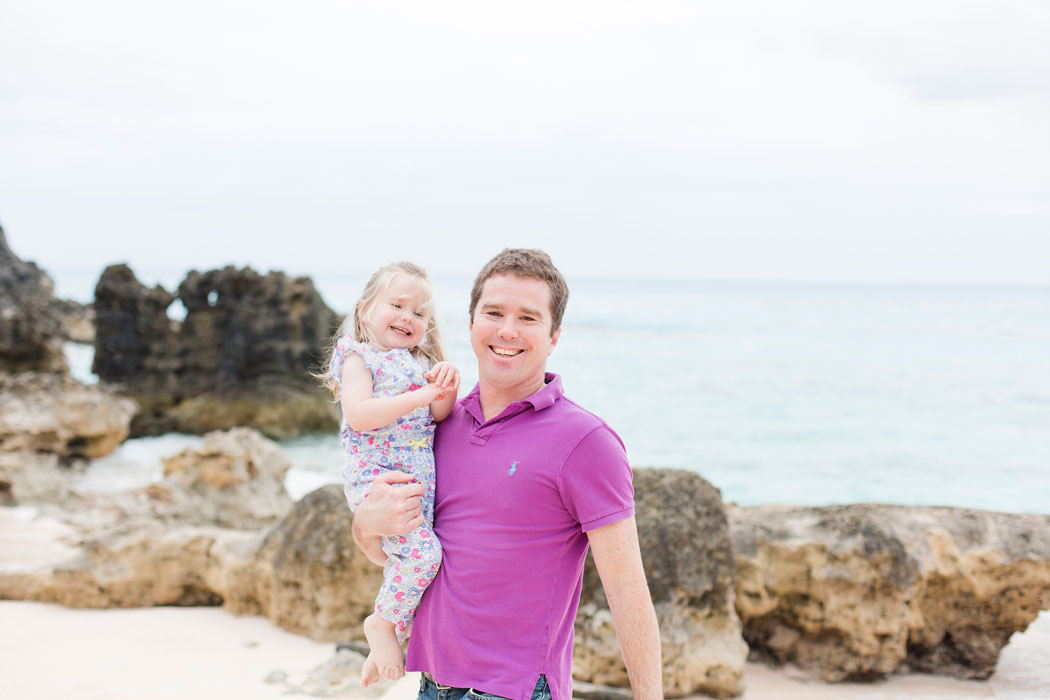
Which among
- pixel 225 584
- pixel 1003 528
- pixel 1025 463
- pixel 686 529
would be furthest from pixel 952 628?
pixel 1025 463

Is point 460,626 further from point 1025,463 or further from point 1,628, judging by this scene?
point 1025,463

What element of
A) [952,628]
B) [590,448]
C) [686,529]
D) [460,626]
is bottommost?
[952,628]

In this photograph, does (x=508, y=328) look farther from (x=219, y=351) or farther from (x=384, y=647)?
(x=219, y=351)

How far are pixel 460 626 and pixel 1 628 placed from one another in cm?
417

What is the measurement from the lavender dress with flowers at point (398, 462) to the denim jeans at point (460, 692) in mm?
241

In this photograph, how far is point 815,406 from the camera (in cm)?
2572

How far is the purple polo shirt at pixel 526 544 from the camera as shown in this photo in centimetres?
220

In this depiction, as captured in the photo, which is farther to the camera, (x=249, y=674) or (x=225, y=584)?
(x=225, y=584)

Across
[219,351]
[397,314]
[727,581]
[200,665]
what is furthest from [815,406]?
[397,314]

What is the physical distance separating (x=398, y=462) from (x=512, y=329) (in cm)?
65

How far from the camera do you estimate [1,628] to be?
4.99m

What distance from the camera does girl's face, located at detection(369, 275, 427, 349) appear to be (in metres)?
2.92

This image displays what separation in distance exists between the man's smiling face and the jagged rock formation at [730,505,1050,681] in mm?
Result: 3132

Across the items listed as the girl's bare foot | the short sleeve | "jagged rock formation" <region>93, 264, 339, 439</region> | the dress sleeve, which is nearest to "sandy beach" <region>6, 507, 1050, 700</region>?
the girl's bare foot
